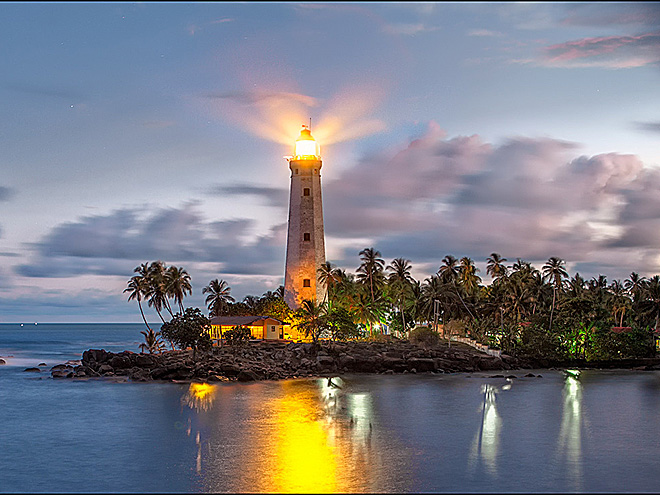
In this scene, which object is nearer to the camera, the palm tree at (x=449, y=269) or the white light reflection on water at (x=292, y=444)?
the white light reflection on water at (x=292, y=444)

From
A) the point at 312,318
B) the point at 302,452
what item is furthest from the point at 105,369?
the point at 302,452

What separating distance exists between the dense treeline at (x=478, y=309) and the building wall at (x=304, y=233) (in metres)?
1.20

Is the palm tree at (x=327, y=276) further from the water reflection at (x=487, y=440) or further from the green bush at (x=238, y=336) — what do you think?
the water reflection at (x=487, y=440)

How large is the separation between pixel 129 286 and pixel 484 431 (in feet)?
193

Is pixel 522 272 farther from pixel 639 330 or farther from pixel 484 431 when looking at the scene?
pixel 484 431

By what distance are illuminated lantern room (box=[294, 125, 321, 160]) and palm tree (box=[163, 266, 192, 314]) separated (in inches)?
912

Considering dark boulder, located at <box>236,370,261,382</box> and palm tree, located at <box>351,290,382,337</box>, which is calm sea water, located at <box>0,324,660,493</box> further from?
palm tree, located at <box>351,290,382,337</box>

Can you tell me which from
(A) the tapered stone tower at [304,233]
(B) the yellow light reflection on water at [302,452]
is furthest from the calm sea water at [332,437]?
(A) the tapered stone tower at [304,233]

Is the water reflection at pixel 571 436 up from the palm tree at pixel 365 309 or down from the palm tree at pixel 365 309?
down

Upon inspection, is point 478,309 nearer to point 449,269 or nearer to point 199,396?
point 449,269

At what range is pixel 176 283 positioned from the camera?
85812 mm

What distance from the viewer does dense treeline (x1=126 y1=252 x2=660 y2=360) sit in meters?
72.6

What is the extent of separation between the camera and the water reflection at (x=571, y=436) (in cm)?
2723

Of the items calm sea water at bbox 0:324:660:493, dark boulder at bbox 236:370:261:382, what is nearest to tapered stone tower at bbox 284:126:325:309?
dark boulder at bbox 236:370:261:382
